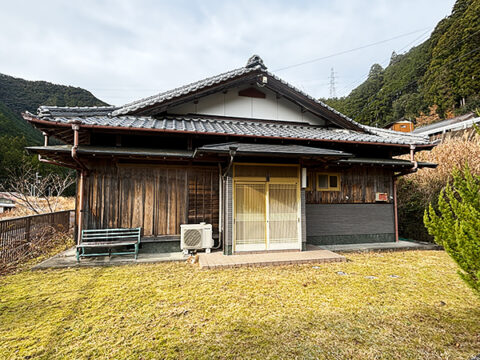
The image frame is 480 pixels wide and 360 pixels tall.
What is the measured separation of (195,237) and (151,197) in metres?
1.42

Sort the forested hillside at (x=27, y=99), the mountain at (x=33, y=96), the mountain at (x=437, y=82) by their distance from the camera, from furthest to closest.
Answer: the mountain at (x=33, y=96)
the forested hillside at (x=27, y=99)
the mountain at (x=437, y=82)

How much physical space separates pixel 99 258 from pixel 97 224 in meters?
0.75

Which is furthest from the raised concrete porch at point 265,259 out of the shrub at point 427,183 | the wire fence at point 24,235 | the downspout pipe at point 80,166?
the shrub at point 427,183

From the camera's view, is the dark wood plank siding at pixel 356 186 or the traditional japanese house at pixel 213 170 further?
the dark wood plank siding at pixel 356 186

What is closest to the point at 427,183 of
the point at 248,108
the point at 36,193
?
the point at 248,108

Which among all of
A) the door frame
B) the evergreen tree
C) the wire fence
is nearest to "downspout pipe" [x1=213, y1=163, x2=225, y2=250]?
the door frame

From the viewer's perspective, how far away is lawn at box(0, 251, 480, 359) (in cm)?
227

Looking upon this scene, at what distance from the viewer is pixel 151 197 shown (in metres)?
5.54

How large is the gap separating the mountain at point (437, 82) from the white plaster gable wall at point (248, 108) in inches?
1062

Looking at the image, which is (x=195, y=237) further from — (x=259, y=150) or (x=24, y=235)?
(x=24, y=235)

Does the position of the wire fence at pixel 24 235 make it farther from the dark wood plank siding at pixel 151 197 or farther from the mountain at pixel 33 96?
the mountain at pixel 33 96

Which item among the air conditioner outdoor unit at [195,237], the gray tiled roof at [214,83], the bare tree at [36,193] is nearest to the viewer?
the air conditioner outdoor unit at [195,237]

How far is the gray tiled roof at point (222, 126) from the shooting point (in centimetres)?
520

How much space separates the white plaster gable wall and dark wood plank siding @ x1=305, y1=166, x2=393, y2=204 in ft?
6.42
